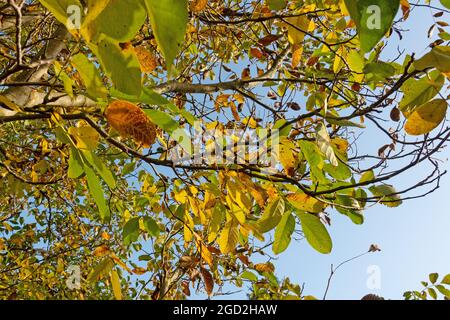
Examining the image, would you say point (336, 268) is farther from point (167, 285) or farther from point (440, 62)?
point (167, 285)

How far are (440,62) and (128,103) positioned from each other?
2.00ft

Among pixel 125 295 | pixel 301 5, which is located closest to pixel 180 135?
pixel 301 5

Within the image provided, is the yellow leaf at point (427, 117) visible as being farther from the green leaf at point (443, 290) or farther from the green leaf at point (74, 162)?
the green leaf at point (443, 290)

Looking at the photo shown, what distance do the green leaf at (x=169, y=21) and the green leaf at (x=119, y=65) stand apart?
0.47 ft

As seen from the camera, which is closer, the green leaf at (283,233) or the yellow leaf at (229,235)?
the green leaf at (283,233)

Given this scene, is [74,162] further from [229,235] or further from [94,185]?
[229,235]

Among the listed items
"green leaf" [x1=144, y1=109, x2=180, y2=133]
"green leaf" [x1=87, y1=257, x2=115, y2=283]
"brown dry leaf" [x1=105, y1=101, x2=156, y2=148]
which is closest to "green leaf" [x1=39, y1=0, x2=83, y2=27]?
"brown dry leaf" [x1=105, y1=101, x2=156, y2=148]

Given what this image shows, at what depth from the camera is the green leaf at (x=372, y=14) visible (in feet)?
1.32

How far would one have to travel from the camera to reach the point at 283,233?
3.92ft

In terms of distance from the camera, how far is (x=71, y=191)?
15.9 feet

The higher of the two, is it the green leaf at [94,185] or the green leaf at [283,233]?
the green leaf at [94,185]

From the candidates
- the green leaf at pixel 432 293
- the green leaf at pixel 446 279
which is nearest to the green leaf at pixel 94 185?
the green leaf at pixel 446 279

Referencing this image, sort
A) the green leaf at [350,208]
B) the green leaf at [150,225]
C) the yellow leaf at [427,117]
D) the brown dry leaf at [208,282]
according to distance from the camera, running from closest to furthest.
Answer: the yellow leaf at [427,117]
the green leaf at [350,208]
the brown dry leaf at [208,282]
the green leaf at [150,225]

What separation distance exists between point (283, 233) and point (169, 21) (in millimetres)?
913
